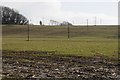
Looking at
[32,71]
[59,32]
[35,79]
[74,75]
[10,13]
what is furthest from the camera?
[10,13]

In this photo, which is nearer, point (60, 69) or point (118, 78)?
point (118, 78)

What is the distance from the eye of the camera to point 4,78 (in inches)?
569

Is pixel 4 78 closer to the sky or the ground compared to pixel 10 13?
closer to the ground

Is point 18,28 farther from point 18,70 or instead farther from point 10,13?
point 18,70

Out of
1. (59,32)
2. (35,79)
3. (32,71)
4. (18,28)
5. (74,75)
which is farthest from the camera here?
(18,28)

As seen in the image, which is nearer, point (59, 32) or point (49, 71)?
point (49, 71)

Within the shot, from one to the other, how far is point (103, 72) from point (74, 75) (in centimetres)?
202

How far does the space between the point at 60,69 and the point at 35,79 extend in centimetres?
381

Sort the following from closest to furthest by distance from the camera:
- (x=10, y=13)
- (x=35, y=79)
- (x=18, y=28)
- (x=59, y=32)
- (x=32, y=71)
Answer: (x=35, y=79), (x=32, y=71), (x=59, y=32), (x=18, y=28), (x=10, y=13)

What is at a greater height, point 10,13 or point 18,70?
point 10,13

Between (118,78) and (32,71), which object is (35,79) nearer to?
(32,71)

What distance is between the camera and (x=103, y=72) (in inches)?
676

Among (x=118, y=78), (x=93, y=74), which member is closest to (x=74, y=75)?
(x=93, y=74)

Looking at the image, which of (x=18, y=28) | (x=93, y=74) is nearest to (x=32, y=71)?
(x=93, y=74)
